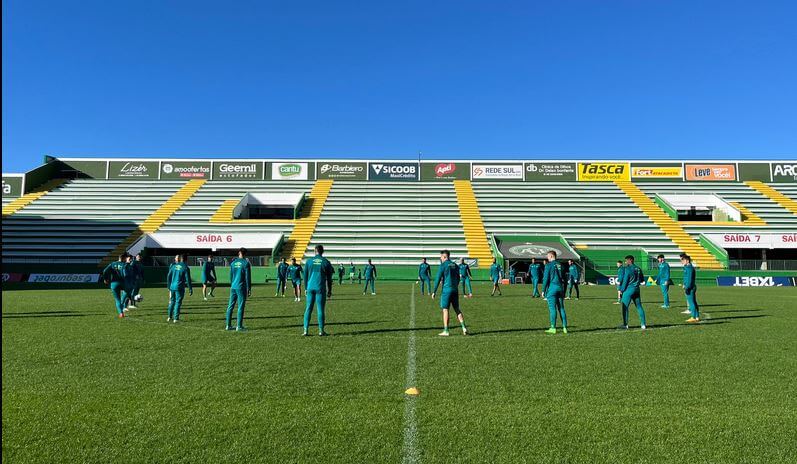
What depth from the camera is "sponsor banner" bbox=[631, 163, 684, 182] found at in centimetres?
4909

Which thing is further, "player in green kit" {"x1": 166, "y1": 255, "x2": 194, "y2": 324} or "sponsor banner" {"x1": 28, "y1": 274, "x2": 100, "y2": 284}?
"sponsor banner" {"x1": 28, "y1": 274, "x2": 100, "y2": 284}

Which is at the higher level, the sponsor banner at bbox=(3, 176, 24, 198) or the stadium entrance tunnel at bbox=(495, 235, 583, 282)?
the sponsor banner at bbox=(3, 176, 24, 198)

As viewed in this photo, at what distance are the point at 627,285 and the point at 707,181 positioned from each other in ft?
148

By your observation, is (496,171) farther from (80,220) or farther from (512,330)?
(512,330)

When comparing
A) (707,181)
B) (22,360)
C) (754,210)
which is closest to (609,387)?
(22,360)

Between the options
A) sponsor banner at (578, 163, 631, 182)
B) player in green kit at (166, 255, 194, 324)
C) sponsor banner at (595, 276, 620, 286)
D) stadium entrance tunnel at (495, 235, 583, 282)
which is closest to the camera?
→ player in green kit at (166, 255, 194, 324)

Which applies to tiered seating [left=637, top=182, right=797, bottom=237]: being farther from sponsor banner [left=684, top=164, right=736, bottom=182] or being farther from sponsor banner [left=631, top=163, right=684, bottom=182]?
sponsor banner [left=631, top=163, right=684, bottom=182]

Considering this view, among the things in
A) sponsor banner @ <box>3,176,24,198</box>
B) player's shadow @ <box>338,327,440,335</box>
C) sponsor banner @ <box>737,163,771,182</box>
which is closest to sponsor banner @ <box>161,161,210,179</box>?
sponsor banner @ <box>3,176,24,198</box>

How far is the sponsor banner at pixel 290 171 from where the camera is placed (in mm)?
50219

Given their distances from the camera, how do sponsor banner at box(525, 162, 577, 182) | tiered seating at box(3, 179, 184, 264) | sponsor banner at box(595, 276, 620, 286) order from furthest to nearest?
1. sponsor banner at box(525, 162, 577, 182)
2. tiered seating at box(3, 179, 184, 264)
3. sponsor banner at box(595, 276, 620, 286)

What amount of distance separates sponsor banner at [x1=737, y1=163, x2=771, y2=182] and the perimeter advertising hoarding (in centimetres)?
4255

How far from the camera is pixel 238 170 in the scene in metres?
50.4

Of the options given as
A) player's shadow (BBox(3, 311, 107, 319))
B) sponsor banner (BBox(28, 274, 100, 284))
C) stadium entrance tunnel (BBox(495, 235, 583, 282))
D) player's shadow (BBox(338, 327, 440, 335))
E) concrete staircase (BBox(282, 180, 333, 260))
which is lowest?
player's shadow (BBox(338, 327, 440, 335))

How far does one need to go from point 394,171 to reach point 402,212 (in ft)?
26.9
